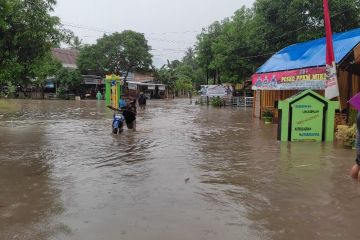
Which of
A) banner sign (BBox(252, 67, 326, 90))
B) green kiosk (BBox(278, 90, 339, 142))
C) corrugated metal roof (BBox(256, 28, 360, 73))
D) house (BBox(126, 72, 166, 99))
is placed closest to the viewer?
green kiosk (BBox(278, 90, 339, 142))

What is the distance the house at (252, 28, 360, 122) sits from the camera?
1508cm

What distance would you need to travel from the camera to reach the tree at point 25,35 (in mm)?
16402

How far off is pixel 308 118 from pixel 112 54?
50829mm

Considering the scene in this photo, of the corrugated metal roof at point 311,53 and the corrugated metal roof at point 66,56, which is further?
the corrugated metal roof at point 66,56

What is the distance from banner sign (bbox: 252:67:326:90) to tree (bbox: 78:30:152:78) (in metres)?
41.4

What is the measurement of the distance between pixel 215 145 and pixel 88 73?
5245cm

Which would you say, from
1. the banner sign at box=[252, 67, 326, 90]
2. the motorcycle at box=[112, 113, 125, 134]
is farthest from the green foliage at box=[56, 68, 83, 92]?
the motorcycle at box=[112, 113, 125, 134]

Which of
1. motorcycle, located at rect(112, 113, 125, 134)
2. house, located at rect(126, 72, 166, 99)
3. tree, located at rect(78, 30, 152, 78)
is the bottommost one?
motorcycle, located at rect(112, 113, 125, 134)

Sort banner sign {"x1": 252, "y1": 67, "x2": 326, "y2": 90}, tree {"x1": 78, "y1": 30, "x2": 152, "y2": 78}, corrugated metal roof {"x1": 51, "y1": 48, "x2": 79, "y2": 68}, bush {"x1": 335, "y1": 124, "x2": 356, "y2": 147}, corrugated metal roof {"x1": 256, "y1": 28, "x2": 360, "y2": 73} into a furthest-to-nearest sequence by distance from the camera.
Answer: corrugated metal roof {"x1": 51, "y1": 48, "x2": 79, "y2": 68} → tree {"x1": 78, "y1": 30, "x2": 152, "y2": 78} → banner sign {"x1": 252, "y1": 67, "x2": 326, "y2": 90} → corrugated metal roof {"x1": 256, "y1": 28, "x2": 360, "y2": 73} → bush {"x1": 335, "y1": 124, "x2": 356, "y2": 147}

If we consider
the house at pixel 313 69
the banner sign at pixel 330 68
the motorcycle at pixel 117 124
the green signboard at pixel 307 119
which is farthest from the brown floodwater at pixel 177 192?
the house at pixel 313 69

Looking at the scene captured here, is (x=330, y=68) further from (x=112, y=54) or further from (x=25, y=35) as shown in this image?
(x=112, y=54)

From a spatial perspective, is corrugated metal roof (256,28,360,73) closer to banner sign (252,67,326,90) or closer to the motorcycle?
banner sign (252,67,326,90)

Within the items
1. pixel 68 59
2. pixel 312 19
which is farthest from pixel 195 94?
pixel 312 19

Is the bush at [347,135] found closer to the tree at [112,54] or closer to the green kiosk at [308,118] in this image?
the green kiosk at [308,118]
